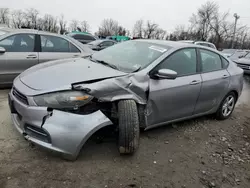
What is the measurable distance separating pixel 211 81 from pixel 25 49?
159 inches

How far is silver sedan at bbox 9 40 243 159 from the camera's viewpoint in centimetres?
239

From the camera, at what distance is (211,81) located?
3781mm

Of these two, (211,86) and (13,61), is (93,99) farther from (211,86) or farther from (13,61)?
(13,61)

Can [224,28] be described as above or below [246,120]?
above

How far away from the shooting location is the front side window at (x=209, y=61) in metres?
3.81

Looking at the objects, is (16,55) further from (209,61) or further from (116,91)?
(209,61)

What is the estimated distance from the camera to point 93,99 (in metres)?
2.55

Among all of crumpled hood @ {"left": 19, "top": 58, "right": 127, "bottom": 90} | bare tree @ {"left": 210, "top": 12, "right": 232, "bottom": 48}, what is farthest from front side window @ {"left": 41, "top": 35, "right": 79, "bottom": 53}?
bare tree @ {"left": 210, "top": 12, "right": 232, "bottom": 48}

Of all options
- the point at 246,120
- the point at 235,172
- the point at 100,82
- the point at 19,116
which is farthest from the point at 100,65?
the point at 246,120

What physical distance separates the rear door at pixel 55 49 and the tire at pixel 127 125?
3.25 meters

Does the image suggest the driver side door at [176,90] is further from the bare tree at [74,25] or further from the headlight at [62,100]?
the bare tree at [74,25]

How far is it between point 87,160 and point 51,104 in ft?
2.67

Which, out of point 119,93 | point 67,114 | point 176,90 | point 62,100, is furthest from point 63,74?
point 176,90

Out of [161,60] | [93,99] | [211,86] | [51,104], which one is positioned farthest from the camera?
[211,86]
